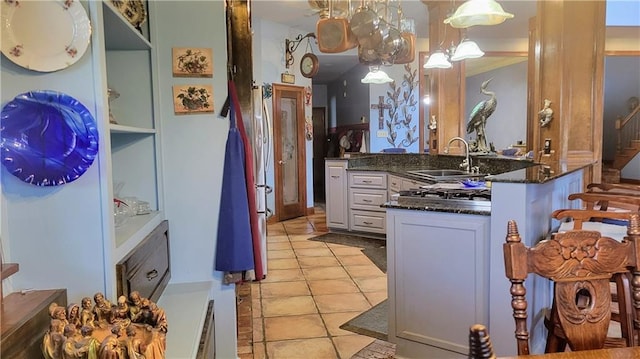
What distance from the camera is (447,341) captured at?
2260mm

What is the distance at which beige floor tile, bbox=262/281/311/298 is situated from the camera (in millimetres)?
3490

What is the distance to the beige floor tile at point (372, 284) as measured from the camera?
11.8ft

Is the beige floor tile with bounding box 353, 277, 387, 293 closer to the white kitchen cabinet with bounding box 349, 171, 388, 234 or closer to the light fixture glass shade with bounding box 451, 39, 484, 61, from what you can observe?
the white kitchen cabinet with bounding box 349, 171, 388, 234

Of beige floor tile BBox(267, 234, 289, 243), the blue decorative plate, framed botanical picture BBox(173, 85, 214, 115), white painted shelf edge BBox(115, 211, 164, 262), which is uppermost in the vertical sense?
framed botanical picture BBox(173, 85, 214, 115)

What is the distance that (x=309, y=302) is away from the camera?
3.31 m

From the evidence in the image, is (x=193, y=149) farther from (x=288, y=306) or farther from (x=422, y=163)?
(x=422, y=163)

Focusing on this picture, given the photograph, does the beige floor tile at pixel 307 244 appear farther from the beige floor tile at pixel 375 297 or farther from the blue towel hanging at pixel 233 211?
the blue towel hanging at pixel 233 211

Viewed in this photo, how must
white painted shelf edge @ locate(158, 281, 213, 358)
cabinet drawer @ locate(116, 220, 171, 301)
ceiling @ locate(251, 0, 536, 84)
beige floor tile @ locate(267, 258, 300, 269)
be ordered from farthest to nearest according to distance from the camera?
ceiling @ locate(251, 0, 536, 84)
beige floor tile @ locate(267, 258, 300, 269)
white painted shelf edge @ locate(158, 281, 213, 358)
cabinet drawer @ locate(116, 220, 171, 301)

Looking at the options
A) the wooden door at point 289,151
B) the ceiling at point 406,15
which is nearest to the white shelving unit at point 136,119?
the ceiling at point 406,15

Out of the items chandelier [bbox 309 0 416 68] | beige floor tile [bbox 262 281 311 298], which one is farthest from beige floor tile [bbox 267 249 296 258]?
chandelier [bbox 309 0 416 68]

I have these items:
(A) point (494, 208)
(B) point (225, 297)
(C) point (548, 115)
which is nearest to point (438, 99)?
(C) point (548, 115)

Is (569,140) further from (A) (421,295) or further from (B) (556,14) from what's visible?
(A) (421,295)

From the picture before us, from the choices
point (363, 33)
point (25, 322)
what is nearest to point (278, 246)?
point (363, 33)

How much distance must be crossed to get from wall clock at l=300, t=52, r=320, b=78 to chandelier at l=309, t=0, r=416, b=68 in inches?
113
